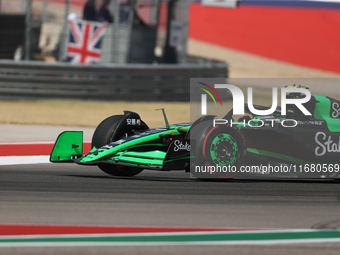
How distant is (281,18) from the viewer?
28.8 metres

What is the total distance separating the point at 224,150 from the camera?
7.15m

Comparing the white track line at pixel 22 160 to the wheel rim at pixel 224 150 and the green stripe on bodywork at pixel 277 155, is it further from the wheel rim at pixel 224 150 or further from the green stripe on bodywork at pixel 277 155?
the green stripe on bodywork at pixel 277 155

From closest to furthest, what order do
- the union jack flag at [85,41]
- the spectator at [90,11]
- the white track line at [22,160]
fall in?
the white track line at [22,160] < the union jack flag at [85,41] < the spectator at [90,11]

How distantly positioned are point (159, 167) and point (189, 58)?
13635 mm

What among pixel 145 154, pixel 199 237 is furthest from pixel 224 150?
pixel 199 237

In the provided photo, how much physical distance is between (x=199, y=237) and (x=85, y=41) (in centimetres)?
1266

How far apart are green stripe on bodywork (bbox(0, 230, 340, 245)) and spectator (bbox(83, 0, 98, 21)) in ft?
42.2

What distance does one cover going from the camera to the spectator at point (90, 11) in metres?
17.0

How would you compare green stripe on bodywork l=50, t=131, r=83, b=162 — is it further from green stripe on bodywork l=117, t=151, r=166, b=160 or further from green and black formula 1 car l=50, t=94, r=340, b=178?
green stripe on bodywork l=117, t=151, r=166, b=160

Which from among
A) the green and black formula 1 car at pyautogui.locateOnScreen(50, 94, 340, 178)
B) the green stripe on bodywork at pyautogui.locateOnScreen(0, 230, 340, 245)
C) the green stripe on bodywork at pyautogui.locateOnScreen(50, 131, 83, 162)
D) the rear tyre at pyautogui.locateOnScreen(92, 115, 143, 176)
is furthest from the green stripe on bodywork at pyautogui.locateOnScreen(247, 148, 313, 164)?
the green stripe on bodywork at pyautogui.locateOnScreen(0, 230, 340, 245)

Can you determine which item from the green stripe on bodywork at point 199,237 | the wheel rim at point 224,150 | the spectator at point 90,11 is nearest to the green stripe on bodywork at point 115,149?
the wheel rim at point 224,150

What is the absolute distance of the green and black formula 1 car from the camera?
23.2 ft

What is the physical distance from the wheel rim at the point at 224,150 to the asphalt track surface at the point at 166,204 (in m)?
0.30

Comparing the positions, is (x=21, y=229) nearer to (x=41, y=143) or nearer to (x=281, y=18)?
(x=41, y=143)
